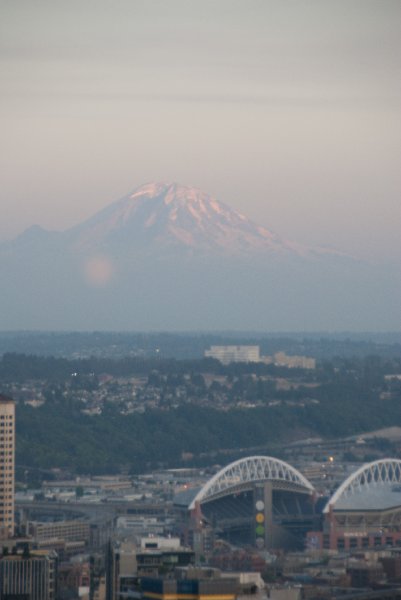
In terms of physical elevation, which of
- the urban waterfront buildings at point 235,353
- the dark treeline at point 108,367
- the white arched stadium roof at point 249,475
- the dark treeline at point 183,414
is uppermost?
the urban waterfront buildings at point 235,353

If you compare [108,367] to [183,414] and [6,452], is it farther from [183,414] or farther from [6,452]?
[6,452]

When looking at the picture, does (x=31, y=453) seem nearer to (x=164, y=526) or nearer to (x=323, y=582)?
(x=164, y=526)

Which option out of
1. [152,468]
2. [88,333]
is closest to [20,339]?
[88,333]

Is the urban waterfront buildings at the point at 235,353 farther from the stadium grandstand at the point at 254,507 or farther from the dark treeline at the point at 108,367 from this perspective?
the stadium grandstand at the point at 254,507

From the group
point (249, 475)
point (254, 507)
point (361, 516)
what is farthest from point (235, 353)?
point (361, 516)

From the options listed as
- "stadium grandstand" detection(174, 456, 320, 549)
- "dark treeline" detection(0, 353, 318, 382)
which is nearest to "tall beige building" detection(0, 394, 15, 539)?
"stadium grandstand" detection(174, 456, 320, 549)

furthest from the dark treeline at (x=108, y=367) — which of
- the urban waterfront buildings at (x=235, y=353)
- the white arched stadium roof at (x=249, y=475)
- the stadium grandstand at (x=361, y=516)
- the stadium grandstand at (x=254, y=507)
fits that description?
the stadium grandstand at (x=361, y=516)

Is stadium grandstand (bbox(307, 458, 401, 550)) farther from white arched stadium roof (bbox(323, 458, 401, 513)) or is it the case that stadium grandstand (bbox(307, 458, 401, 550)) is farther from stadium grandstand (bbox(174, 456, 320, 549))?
stadium grandstand (bbox(174, 456, 320, 549))
